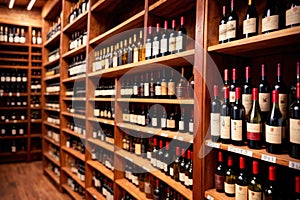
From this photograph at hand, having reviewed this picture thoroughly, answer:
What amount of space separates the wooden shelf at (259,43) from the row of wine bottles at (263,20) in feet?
0.23

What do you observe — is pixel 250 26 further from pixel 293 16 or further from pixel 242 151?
pixel 242 151

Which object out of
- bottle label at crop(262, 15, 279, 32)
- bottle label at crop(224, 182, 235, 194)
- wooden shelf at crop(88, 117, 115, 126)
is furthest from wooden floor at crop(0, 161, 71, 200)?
bottle label at crop(262, 15, 279, 32)

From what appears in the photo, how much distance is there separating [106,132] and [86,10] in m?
1.54

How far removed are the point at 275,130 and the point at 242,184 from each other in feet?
1.22

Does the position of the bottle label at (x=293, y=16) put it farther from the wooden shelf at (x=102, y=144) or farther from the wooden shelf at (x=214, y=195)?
the wooden shelf at (x=102, y=144)

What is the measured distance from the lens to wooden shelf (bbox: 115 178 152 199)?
2328 mm

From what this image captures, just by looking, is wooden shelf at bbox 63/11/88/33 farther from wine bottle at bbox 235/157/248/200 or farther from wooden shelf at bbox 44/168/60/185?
wine bottle at bbox 235/157/248/200

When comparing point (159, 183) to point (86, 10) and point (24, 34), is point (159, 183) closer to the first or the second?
point (86, 10)

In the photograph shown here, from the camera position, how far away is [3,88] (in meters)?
5.66

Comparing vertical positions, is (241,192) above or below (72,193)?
above

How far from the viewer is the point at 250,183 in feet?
4.74

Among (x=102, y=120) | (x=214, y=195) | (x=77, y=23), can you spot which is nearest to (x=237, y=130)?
(x=214, y=195)

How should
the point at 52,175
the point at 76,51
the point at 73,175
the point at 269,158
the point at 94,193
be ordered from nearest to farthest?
the point at 269,158 < the point at 94,193 < the point at 76,51 < the point at 73,175 < the point at 52,175

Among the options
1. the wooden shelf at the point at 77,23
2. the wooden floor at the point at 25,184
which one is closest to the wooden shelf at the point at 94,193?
the wooden floor at the point at 25,184
